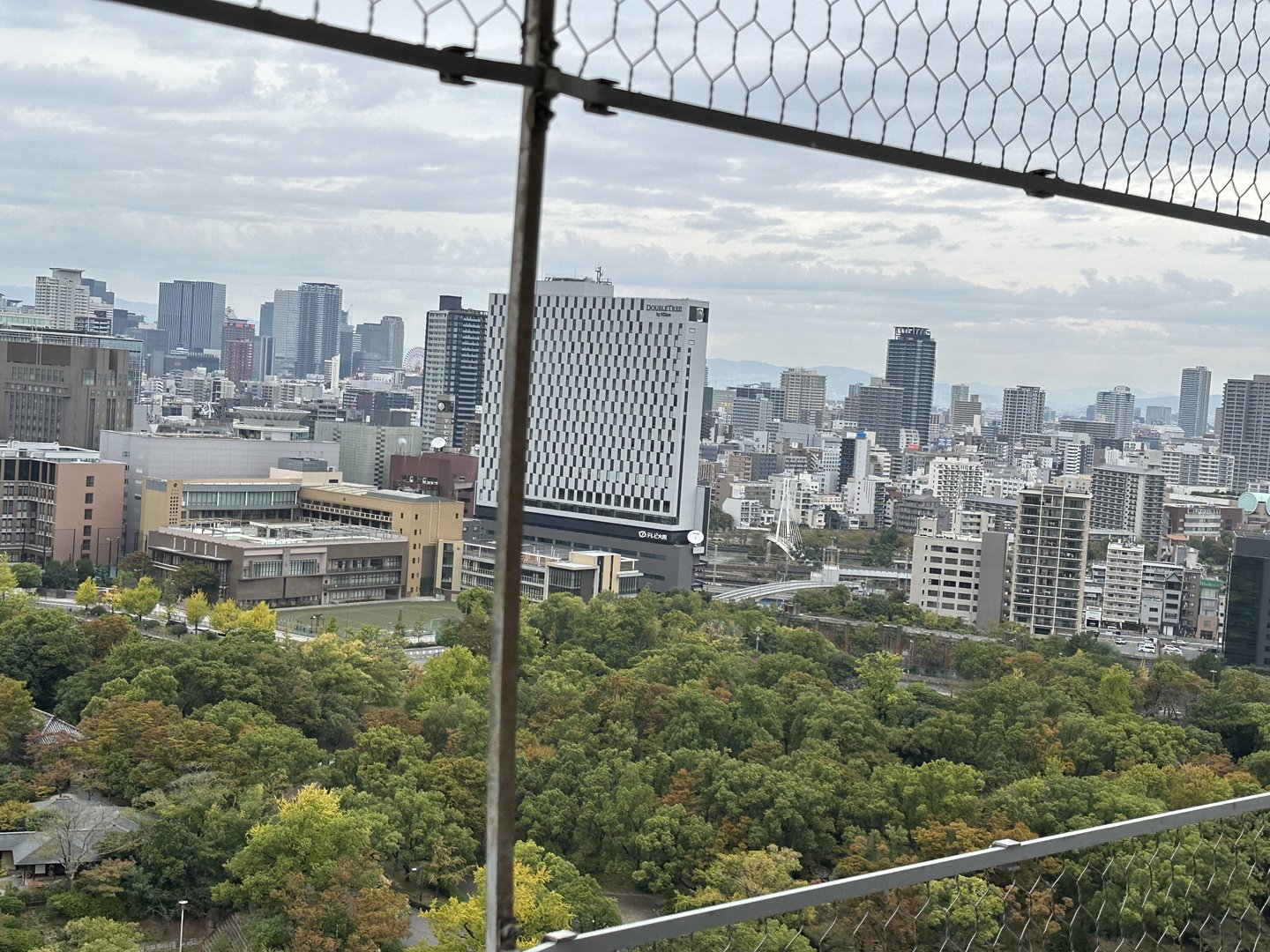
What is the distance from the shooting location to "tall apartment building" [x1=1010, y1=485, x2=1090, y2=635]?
36.6 ft

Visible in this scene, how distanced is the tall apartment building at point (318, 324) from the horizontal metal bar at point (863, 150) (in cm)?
1944

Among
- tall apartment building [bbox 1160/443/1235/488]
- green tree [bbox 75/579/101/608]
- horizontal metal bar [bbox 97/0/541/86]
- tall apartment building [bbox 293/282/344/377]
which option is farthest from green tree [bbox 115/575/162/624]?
tall apartment building [bbox 293/282/344/377]

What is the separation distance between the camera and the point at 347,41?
593mm

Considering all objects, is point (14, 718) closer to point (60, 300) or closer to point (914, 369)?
point (60, 300)

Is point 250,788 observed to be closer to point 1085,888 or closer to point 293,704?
point 293,704

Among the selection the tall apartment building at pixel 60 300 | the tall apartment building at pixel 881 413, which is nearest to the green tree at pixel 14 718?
the tall apartment building at pixel 60 300

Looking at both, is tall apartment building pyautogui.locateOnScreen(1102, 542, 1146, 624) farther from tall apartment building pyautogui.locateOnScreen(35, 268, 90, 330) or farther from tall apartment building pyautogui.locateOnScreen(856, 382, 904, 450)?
tall apartment building pyautogui.locateOnScreen(35, 268, 90, 330)

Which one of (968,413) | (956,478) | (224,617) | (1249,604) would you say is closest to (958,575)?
(1249,604)

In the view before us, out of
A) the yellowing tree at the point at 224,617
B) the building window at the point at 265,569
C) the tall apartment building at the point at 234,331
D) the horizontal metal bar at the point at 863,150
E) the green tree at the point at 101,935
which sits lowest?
the green tree at the point at 101,935

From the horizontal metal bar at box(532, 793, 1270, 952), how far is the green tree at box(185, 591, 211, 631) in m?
8.57

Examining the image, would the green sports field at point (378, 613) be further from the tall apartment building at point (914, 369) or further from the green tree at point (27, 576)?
the tall apartment building at point (914, 369)

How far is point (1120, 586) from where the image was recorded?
1175 cm

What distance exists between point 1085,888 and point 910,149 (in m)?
2.61

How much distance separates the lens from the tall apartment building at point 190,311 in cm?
1750
